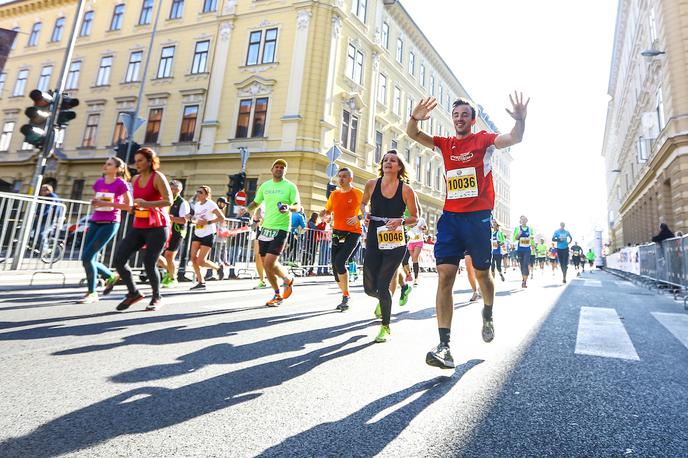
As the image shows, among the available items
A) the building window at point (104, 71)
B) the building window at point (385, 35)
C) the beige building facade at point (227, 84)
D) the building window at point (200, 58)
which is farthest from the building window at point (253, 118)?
the building window at point (104, 71)

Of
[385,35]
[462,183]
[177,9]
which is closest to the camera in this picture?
[462,183]

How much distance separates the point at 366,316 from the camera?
16.4ft

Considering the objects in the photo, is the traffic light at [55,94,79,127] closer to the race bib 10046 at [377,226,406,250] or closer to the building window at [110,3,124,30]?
the race bib 10046 at [377,226,406,250]

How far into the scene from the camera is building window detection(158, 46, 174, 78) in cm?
2339

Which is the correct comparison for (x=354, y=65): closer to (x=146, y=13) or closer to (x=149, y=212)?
(x=146, y=13)

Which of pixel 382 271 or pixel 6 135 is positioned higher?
pixel 6 135

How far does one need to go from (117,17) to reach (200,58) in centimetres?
899

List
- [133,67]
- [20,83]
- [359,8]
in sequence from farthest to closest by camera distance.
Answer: [20,83] < [133,67] < [359,8]

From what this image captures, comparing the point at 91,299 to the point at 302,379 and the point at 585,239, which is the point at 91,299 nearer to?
the point at 302,379

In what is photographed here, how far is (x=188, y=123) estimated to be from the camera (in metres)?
22.0

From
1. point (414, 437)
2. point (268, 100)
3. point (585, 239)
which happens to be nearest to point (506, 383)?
point (414, 437)

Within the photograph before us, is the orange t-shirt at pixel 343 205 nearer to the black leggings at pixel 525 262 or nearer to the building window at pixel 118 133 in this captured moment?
the black leggings at pixel 525 262

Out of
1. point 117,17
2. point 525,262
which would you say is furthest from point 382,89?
point 117,17

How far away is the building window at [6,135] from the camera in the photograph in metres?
28.0
